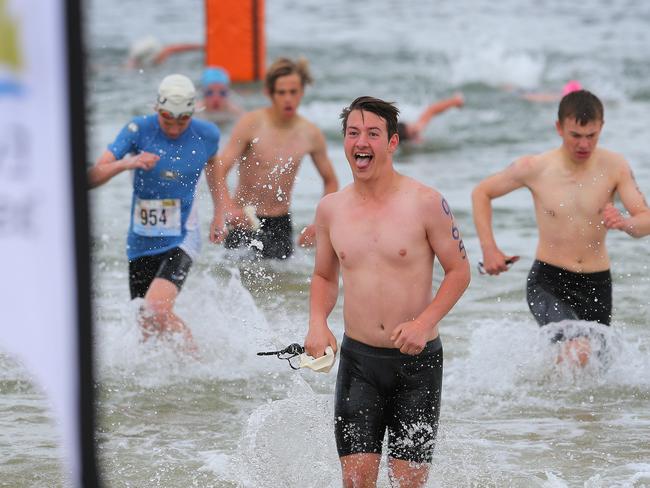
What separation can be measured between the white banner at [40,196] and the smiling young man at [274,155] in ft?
21.2

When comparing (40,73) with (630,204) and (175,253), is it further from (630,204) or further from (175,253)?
(175,253)

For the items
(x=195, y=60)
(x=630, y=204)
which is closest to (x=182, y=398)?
(x=630, y=204)

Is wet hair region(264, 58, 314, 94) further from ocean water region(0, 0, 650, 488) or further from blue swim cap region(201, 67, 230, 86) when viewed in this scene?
blue swim cap region(201, 67, 230, 86)

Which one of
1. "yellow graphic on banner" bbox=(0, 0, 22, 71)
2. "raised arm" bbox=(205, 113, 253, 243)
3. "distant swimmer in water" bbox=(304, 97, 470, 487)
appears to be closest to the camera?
"yellow graphic on banner" bbox=(0, 0, 22, 71)

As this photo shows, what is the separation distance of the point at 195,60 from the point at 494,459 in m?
19.0

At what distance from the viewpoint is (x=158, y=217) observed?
745 centimetres

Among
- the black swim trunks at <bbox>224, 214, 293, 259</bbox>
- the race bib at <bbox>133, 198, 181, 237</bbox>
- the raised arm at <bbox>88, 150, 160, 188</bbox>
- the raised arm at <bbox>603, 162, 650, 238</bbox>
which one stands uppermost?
the raised arm at <bbox>88, 150, 160, 188</bbox>

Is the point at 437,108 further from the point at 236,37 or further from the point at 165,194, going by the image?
the point at 165,194

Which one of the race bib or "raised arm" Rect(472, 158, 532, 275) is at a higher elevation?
"raised arm" Rect(472, 158, 532, 275)

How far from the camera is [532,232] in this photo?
1192 cm

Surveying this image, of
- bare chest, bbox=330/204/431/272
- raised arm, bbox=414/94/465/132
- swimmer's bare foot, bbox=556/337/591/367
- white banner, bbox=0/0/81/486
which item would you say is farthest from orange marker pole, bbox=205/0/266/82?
white banner, bbox=0/0/81/486

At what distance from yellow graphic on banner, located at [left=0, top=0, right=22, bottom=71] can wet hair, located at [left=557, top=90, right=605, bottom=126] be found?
499 centimetres

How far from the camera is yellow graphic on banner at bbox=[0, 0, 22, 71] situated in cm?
175

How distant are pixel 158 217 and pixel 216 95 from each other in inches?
229
